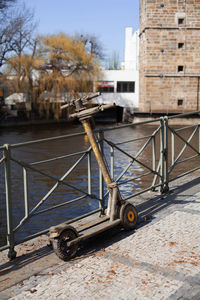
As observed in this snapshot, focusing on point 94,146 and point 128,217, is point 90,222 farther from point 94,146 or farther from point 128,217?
point 94,146

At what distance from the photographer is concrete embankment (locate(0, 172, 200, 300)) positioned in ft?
12.2

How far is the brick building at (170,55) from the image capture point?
123 ft

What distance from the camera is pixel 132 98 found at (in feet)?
140

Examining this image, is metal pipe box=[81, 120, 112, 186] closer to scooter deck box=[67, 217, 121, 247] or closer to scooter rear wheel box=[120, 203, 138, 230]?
scooter rear wheel box=[120, 203, 138, 230]

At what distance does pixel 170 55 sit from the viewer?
3847cm

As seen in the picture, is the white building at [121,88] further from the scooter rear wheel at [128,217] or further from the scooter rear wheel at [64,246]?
the scooter rear wheel at [64,246]

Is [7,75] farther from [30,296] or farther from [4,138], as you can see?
[30,296]

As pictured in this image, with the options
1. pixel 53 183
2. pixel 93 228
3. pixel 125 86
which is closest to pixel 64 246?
pixel 93 228

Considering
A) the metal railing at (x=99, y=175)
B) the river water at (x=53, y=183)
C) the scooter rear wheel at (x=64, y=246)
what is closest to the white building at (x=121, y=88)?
the river water at (x=53, y=183)

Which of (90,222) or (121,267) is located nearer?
(121,267)

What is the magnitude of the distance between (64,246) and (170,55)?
1416 inches

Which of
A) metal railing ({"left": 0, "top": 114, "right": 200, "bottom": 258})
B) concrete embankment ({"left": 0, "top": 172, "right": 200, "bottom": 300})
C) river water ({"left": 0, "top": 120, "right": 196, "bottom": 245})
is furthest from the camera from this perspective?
river water ({"left": 0, "top": 120, "right": 196, "bottom": 245})

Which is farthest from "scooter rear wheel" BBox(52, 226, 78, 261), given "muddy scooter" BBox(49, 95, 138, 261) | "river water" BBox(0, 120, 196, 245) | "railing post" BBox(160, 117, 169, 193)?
"railing post" BBox(160, 117, 169, 193)

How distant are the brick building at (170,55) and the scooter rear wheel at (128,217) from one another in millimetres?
33953
